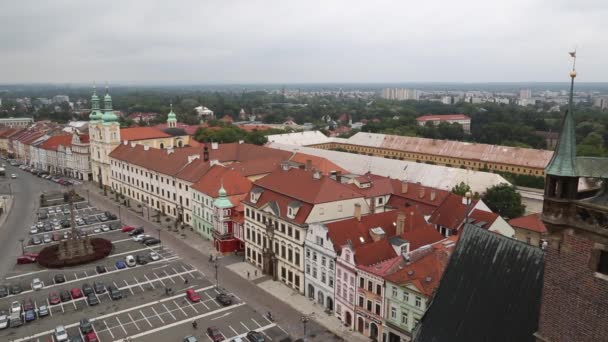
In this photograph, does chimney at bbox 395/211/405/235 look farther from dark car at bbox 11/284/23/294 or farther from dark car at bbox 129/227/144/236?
dark car at bbox 129/227/144/236

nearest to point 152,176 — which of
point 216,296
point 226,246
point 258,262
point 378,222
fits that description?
point 226,246

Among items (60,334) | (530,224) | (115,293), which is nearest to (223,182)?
(115,293)

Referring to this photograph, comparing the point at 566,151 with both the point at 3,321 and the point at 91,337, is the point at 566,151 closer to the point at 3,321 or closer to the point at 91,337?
the point at 91,337

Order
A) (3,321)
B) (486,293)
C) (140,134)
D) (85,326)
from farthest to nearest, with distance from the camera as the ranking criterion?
(140,134) → (3,321) → (85,326) → (486,293)

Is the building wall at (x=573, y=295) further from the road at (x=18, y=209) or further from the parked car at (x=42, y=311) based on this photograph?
the road at (x=18, y=209)

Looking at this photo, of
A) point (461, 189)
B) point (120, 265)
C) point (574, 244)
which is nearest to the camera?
point (574, 244)

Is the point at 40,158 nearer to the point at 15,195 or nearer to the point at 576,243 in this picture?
the point at 15,195
